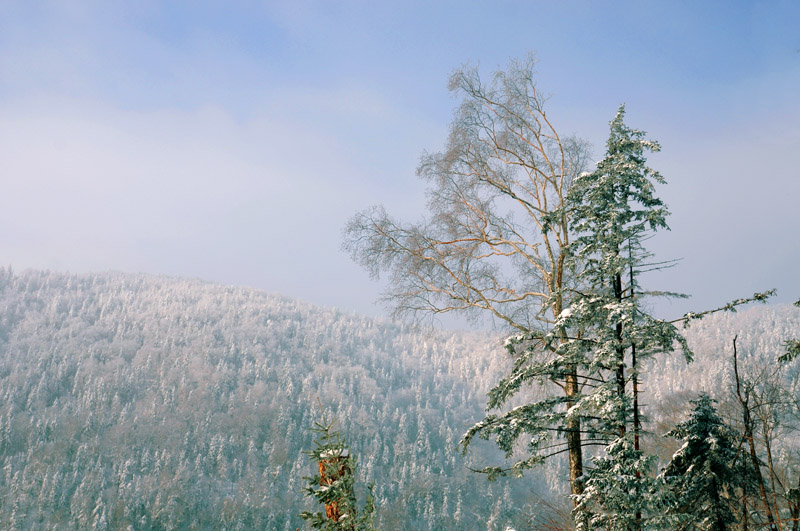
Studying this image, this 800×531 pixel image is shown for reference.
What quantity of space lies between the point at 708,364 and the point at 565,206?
4291 inches

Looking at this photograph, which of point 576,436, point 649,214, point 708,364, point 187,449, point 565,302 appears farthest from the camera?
point 187,449

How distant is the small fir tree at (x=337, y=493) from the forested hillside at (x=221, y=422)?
84.2 m

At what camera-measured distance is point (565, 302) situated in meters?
9.28

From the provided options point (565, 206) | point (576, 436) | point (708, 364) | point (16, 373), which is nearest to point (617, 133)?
point (565, 206)

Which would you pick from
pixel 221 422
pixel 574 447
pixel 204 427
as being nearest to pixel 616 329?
pixel 574 447

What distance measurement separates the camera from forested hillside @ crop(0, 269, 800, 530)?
386 ft

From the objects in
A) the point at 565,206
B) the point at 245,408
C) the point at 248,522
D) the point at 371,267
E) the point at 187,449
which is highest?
the point at 565,206

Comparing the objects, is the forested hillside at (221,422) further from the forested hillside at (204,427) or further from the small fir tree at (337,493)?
the small fir tree at (337,493)

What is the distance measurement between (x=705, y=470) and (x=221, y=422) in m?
168

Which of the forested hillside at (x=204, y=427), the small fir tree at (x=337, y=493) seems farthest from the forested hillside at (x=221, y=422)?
the small fir tree at (x=337, y=493)

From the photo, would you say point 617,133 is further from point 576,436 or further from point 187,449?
Result: point 187,449

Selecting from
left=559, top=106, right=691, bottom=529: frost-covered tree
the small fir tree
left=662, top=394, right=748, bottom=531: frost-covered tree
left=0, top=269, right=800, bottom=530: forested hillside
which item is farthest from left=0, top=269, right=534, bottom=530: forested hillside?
the small fir tree

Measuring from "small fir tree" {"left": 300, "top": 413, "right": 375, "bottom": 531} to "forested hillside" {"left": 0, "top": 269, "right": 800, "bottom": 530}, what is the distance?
276 feet

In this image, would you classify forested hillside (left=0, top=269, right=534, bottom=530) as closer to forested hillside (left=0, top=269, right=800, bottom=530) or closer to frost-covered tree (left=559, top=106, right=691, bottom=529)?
forested hillside (left=0, top=269, right=800, bottom=530)
